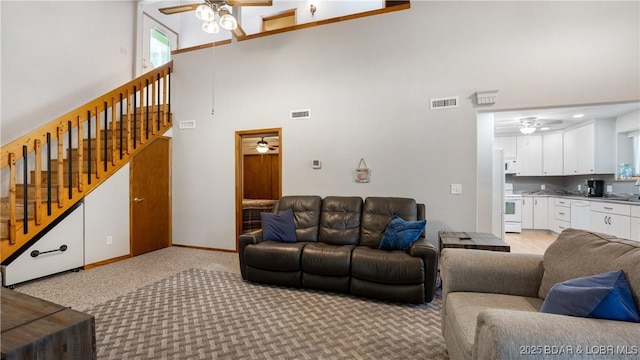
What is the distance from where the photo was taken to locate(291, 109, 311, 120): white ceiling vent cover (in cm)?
439

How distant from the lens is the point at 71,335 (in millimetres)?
1198

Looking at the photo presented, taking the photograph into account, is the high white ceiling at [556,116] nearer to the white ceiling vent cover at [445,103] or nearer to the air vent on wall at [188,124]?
the white ceiling vent cover at [445,103]

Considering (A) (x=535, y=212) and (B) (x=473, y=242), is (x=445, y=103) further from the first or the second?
(A) (x=535, y=212)

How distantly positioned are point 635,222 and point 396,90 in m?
3.94

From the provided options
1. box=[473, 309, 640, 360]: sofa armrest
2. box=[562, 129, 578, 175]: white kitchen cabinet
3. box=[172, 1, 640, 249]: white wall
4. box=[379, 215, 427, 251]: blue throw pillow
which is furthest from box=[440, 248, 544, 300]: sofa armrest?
box=[562, 129, 578, 175]: white kitchen cabinet

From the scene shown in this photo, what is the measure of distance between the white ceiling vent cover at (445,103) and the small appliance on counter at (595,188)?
413 centimetres

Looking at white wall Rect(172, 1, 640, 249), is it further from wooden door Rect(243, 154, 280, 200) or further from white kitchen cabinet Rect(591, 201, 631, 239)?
wooden door Rect(243, 154, 280, 200)

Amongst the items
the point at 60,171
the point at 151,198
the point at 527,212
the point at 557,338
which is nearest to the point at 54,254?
the point at 60,171

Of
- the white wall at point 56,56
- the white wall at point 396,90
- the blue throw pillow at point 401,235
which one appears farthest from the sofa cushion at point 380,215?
the white wall at point 56,56

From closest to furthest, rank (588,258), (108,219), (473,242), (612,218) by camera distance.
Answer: (588,258), (473,242), (108,219), (612,218)

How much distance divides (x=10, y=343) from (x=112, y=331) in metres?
1.41

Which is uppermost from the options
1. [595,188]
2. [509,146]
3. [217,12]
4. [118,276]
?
[217,12]

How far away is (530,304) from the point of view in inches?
65.8

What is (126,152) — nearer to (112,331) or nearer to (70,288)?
(70,288)
